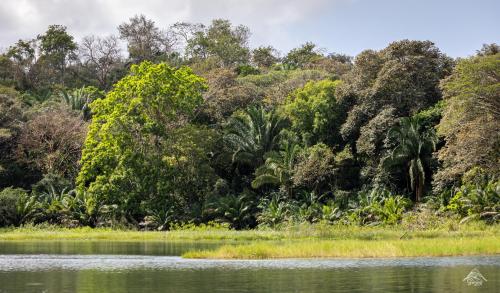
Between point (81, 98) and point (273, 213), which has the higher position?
point (81, 98)

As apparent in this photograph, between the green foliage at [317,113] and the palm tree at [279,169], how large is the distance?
1.57 m

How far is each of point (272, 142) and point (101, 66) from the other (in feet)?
102

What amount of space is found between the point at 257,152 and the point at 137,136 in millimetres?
8177

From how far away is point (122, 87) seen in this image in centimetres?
5341

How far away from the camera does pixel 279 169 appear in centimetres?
5116

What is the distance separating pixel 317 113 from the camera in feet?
172

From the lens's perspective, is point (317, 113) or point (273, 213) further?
point (317, 113)

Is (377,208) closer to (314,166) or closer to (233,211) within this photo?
(314,166)

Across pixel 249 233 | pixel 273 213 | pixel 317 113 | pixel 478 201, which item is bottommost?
pixel 249 233

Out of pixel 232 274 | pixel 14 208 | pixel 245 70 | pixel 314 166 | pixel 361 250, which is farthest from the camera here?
pixel 245 70

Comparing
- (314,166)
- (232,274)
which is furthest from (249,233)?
(232,274)

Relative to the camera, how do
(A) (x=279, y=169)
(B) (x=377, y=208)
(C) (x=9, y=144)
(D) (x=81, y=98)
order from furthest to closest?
(D) (x=81, y=98), (C) (x=9, y=144), (A) (x=279, y=169), (B) (x=377, y=208)

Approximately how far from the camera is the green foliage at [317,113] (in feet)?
173

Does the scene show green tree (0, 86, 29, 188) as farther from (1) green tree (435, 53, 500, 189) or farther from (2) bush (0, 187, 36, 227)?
(1) green tree (435, 53, 500, 189)
